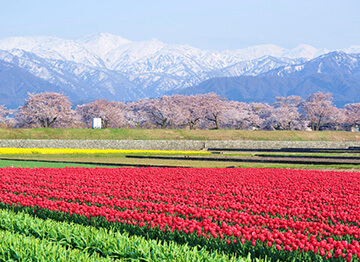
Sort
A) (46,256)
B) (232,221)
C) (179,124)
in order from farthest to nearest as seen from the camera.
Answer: (179,124) → (232,221) → (46,256)

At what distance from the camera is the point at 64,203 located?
40.9 ft

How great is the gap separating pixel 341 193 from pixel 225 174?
6.76 m

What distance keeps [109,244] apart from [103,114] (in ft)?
307

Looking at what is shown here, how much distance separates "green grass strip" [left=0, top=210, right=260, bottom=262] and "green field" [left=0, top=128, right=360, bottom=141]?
50.9 metres

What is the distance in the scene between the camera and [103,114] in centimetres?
10025

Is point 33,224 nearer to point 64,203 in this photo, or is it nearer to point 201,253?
point 64,203

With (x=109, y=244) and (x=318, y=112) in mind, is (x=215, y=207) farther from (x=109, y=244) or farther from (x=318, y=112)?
(x=318, y=112)

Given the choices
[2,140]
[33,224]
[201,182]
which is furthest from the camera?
[2,140]

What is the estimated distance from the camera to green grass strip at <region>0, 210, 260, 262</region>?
735 centimetres

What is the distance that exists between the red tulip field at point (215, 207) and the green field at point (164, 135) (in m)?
40.6

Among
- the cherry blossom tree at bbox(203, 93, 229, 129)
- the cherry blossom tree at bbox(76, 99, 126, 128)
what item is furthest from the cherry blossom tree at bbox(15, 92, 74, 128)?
the cherry blossom tree at bbox(203, 93, 229, 129)

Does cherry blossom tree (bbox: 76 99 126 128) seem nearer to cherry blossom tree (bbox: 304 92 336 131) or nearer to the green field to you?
the green field

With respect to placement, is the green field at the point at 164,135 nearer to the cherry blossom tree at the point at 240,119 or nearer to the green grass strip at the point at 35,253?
the cherry blossom tree at the point at 240,119

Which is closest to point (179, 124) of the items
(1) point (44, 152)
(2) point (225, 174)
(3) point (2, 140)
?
(3) point (2, 140)
